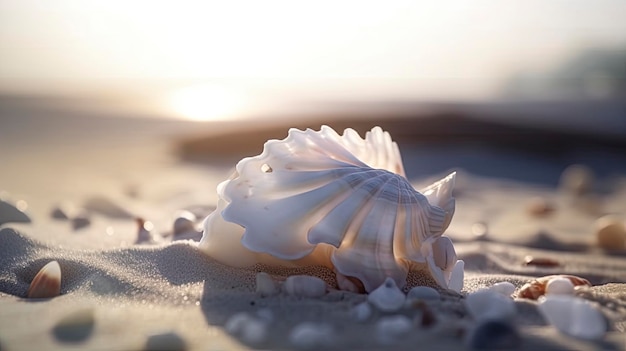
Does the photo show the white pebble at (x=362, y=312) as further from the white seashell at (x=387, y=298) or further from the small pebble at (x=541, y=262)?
the small pebble at (x=541, y=262)

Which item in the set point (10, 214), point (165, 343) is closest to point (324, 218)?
point (165, 343)

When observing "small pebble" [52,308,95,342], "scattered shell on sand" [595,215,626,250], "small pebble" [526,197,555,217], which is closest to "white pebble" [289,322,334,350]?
"small pebble" [52,308,95,342]

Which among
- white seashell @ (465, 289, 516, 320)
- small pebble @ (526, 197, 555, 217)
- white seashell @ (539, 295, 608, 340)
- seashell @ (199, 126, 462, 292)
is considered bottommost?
white seashell @ (539, 295, 608, 340)

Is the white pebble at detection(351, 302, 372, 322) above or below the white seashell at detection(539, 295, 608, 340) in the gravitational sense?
above

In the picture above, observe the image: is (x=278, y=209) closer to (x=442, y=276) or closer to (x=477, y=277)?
(x=442, y=276)

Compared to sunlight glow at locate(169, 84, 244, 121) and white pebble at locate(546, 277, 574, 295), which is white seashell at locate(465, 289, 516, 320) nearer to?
white pebble at locate(546, 277, 574, 295)

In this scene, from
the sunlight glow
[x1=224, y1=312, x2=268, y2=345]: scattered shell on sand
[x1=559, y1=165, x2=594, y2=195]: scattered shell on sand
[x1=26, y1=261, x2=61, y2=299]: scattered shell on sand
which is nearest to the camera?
[x1=224, y1=312, x2=268, y2=345]: scattered shell on sand

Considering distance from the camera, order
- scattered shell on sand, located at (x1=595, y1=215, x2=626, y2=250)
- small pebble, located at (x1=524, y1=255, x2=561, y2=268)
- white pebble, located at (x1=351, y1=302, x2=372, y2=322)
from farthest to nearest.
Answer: scattered shell on sand, located at (x1=595, y1=215, x2=626, y2=250) → small pebble, located at (x1=524, y1=255, x2=561, y2=268) → white pebble, located at (x1=351, y1=302, x2=372, y2=322)
